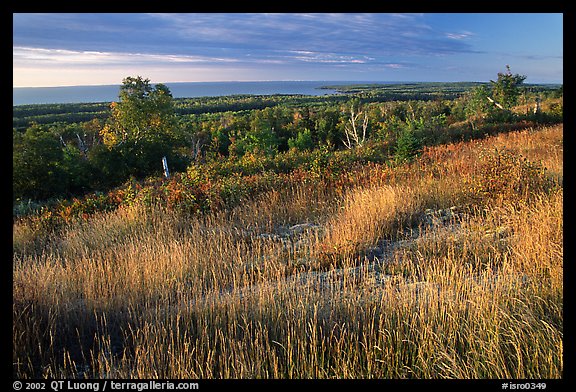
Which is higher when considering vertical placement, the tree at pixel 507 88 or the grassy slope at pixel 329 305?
the tree at pixel 507 88

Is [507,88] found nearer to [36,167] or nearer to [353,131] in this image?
[353,131]

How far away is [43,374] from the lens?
7.86ft

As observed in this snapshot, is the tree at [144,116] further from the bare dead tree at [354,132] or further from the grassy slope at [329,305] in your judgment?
the grassy slope at [329,305]

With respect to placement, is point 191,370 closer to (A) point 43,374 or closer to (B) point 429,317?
(A) point 43,374

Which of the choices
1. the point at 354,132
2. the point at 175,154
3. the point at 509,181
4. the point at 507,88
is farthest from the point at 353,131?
the point at 509,181

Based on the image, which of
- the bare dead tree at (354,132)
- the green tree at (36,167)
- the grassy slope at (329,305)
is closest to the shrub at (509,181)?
the grassy slope at (329,305)

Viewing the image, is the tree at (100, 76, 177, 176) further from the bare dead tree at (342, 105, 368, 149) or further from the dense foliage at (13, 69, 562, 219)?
the bare dead tree at (342, 105, 368, 149)

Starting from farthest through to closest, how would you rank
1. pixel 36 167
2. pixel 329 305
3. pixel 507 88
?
pixel 507 88
pixel 36 167
pixel 329 305

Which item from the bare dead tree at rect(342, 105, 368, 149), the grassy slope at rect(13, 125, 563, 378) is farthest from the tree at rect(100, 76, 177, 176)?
the grassy slope at rect(13, 125, 563, 378)

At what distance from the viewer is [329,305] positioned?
2.97 m

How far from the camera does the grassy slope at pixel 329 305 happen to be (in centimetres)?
228
